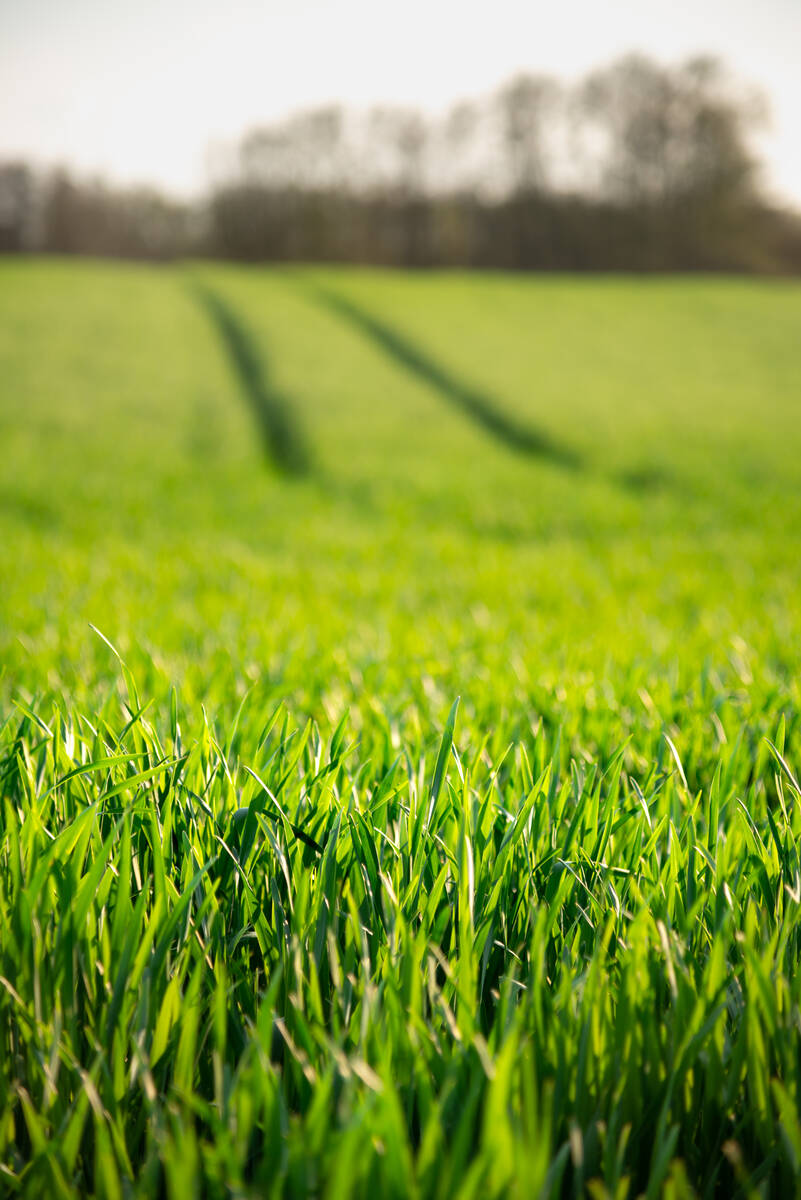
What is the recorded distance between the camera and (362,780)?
1.44 metres

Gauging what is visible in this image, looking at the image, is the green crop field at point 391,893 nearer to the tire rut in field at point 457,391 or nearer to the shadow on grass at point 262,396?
the shadow on grass at point 262,396

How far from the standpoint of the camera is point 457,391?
23.3 metres

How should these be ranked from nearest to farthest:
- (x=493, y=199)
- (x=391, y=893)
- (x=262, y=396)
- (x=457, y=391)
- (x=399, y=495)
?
(x=391, y=893) < (x=399, y=495) < (x=262, y=396) < (x=457, y=391) < (x=493, y=199)

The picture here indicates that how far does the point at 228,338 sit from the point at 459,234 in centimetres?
3406

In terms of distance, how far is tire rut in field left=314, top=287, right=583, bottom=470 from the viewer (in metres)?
17.4

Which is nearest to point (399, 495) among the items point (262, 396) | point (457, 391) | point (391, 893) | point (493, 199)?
point (262, 396)

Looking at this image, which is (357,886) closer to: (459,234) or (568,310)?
(568,310)

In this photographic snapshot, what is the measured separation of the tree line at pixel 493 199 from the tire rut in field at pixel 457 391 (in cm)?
2390

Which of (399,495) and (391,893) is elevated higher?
(391,893)

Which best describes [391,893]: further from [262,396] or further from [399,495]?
[262,396]

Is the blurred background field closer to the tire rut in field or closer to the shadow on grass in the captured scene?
the tire rut in field

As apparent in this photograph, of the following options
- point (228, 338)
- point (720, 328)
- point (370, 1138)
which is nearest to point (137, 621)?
point (370, 1138)

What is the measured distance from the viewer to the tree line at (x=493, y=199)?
170ft

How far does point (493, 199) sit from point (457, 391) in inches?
1610
